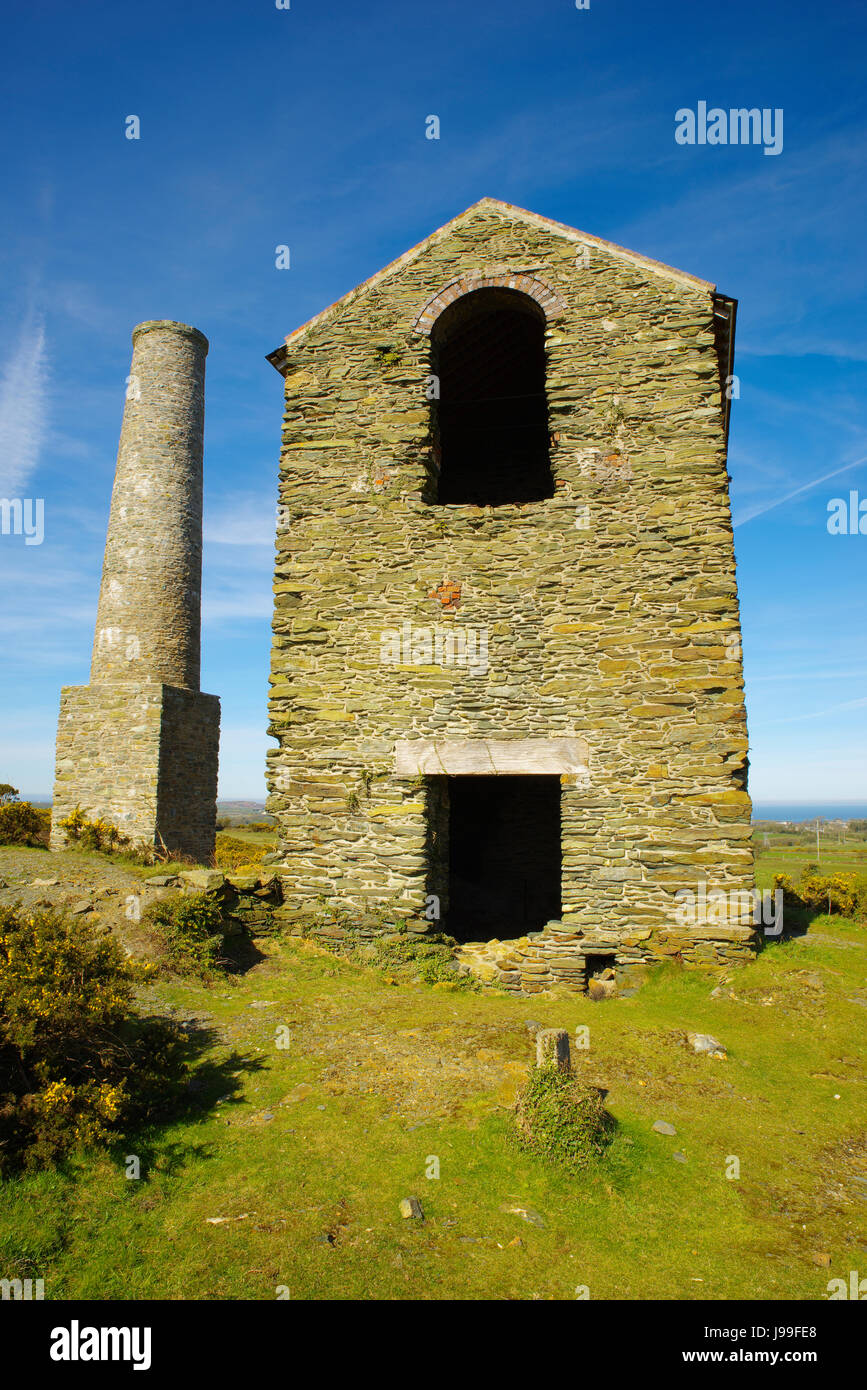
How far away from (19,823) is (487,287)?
13.6 metres

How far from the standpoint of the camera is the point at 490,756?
30.2 feet

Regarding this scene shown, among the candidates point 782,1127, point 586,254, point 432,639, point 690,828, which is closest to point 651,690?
point 690,828

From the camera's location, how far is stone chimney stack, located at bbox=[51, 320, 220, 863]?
14.8 m

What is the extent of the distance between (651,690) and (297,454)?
6.32 meters

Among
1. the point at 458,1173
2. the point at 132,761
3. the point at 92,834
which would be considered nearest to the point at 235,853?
the point at 132,761

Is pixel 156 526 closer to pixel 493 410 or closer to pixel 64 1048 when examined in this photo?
pixel 493 410

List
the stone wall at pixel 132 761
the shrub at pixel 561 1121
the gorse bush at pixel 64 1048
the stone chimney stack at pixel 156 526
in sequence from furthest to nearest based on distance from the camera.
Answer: the stone chimney stack at pixel 156 526, the stone wall at pixel 132 761, the shrub at pixel 561 1121, the gorse bush at pixel 64 1048

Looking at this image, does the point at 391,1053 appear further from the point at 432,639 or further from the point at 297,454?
the point at 297,454

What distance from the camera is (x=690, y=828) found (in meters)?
8.59

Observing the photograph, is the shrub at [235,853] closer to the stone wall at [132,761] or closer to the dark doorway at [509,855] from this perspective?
the stone wall at [132,761]

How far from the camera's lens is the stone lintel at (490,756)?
9.01 metres

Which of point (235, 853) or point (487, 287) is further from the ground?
point (487, 287)

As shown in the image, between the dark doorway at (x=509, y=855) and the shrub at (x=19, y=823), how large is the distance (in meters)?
8.93

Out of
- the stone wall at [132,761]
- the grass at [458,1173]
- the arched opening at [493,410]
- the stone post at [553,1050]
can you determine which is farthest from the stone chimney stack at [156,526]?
the stone post at [553,1050]
